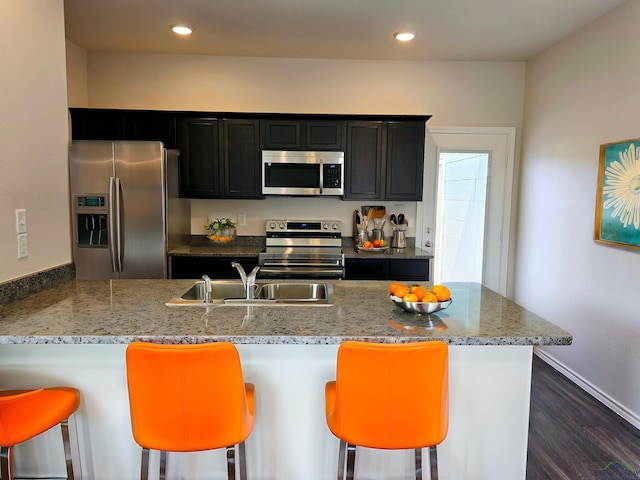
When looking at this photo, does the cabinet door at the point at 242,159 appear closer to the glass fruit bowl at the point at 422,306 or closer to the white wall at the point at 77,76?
the white wall at the point at 77,76

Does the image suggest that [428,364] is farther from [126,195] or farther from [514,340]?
[126,195]

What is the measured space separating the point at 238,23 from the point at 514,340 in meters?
2.98

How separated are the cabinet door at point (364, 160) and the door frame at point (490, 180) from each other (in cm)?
59

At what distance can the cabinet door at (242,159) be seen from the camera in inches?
151

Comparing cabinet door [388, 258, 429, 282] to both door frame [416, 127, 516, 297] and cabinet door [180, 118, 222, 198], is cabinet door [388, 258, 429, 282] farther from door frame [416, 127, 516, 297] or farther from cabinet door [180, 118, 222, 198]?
cabinet door [180, 118, 222, 198]

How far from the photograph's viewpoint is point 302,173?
3881 millimetres

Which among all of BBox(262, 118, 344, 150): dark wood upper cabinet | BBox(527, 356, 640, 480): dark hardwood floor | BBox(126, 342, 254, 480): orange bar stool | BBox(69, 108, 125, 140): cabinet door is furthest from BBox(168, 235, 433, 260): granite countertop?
BBox(126, 342, 254, 480): orange bar stool

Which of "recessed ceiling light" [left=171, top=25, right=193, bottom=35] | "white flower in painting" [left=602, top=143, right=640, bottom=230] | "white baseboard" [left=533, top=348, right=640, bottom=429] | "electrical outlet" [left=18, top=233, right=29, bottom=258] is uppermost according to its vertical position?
"recessed ceiling light" [left=171, top=25, right=193, bottom=35]

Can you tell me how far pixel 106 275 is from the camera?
3.48 m

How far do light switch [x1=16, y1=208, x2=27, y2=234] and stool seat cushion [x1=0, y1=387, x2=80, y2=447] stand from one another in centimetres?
79

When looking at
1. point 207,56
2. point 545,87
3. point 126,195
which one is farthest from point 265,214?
point 545,87

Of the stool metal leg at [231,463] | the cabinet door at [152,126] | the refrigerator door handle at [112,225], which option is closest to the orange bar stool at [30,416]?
the stool metal leg at [231,463]

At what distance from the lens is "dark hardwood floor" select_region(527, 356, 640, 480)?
7.31ft

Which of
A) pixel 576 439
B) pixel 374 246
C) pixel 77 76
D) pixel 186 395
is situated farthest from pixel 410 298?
pixel 77 76
